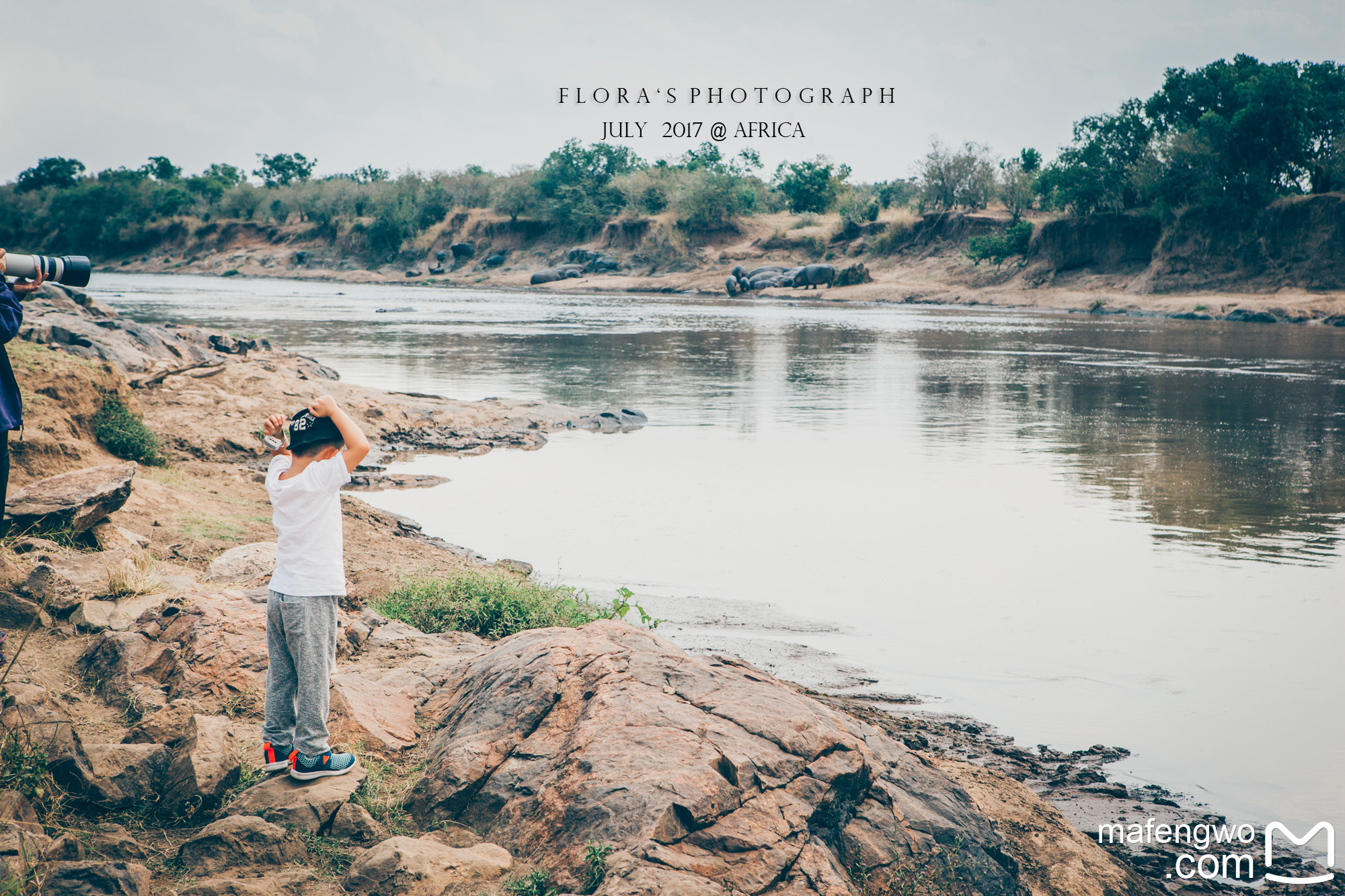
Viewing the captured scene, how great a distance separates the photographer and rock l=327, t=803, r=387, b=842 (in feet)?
6.16

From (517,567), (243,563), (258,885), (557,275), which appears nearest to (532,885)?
(258,885)

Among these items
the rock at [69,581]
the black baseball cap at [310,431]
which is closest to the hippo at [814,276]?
the rock at [69,581]

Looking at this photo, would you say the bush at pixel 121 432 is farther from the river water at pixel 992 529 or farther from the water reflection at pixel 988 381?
the water reflection at pixel 988 381

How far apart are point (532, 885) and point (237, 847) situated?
3.23 feet

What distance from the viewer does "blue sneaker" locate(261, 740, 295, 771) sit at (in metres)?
3.62

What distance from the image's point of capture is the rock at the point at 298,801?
132 inches

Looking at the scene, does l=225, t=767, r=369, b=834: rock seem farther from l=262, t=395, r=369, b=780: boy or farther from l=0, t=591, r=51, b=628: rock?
l=0, t=591, r=51, b=628: rock

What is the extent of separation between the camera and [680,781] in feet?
10.6

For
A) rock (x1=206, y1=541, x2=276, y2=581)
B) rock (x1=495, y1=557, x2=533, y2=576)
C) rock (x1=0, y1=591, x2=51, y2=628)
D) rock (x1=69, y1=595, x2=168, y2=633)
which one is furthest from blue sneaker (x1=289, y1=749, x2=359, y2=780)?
rock (x1=495, y1=557, x2=533, y2=576)

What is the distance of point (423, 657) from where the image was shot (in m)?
5.13

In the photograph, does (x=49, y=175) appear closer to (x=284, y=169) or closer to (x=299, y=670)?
(x=284, y=169)

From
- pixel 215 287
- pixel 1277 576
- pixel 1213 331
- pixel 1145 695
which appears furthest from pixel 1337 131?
pixel 215 287

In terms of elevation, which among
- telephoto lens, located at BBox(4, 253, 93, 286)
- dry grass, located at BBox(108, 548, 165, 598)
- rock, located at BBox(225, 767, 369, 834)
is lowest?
rock, located at BBox(225, 767, 369, 834)

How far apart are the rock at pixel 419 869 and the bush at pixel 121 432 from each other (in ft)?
21.8
